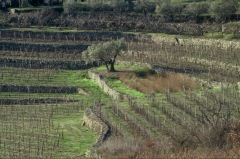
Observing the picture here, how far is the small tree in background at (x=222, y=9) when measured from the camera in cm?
9231

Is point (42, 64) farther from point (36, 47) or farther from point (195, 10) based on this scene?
point (195, 10)

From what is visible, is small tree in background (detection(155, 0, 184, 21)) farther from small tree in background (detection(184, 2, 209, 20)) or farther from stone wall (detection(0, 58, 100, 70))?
stone wall (detection(0, 58, 100, 70))

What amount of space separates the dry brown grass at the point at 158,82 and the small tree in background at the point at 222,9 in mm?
29150

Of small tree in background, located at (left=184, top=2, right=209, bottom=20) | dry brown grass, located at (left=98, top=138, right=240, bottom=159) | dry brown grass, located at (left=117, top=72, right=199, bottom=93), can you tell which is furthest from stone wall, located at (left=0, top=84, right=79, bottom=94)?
small tree in background, located at (left=184, top=2, right=209, bottom=20)

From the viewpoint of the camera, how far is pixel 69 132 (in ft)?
153

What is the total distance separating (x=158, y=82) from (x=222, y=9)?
3272 cm

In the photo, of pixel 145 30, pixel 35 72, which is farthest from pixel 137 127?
pixel 145 30

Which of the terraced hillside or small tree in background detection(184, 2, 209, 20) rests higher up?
small tree in background detection(184, 2, 209, 20)

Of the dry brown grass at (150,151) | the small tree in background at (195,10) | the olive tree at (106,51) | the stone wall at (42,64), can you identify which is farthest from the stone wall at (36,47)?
the dry brown grass at (150,151)

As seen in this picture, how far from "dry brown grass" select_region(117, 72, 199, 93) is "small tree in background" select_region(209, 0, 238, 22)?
95.6ft

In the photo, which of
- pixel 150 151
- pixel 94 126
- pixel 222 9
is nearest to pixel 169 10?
pixel 222 9

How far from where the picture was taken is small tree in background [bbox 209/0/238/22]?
303 feet

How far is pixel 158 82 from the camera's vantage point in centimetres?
6300

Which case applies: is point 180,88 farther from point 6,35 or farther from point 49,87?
point 6,35
